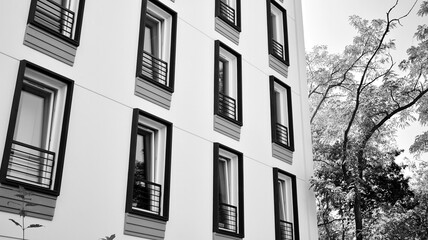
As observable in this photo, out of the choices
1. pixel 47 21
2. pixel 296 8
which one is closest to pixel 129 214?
pixel 47 21

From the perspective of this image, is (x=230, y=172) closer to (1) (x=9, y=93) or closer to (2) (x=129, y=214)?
(2) (x=129, y=214)

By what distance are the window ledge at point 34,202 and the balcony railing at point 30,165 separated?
10.5 inches

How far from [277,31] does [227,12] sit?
3179 mm

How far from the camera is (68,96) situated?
9.61 m

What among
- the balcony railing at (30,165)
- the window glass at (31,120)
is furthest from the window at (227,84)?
the balcony railing at (30,165)

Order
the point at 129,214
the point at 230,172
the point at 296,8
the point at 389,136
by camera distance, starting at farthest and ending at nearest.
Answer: the point at 389,136, the point at 296,8, the point at 230,172, the point at 129,214

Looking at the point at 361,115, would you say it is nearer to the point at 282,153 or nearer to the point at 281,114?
the point at 281,114

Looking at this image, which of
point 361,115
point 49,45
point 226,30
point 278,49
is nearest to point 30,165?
point 49,45

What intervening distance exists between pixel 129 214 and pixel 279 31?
393 inches

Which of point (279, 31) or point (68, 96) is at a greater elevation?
point (279, 31)

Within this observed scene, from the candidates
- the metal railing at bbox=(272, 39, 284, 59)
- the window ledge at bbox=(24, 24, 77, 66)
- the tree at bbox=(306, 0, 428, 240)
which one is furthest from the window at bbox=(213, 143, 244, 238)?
the metal railing at bbox=(272, 39, 284, 59)

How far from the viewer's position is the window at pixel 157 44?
1173 centimetres

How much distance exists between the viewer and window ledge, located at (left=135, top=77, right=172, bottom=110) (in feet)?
36.9

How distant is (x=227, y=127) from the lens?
1355 centimetres
